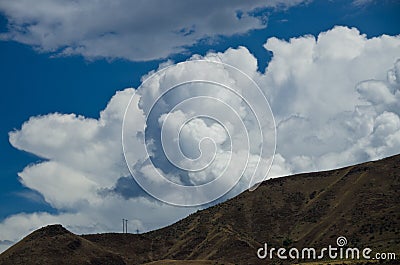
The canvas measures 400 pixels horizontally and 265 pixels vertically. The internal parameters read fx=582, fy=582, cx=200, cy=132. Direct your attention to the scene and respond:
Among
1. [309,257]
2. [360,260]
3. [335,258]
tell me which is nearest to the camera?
[360,260]

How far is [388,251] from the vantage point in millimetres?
163125

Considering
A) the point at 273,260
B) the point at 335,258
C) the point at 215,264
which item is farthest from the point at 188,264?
the point at 335,258

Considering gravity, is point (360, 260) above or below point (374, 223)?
below

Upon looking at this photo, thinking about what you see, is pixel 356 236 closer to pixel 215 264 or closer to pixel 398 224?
pixel 398 224

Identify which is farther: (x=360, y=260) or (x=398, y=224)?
(x=398, y=224)

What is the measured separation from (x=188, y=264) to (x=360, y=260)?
60.6 metres

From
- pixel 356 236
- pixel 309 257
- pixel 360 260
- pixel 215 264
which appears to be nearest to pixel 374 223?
pixel 356 236

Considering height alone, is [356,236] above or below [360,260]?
above

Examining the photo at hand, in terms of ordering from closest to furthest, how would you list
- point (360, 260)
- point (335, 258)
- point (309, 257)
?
point (360, 260) < point (335, 258) < point (309, 257)

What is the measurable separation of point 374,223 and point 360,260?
44326 millimetres

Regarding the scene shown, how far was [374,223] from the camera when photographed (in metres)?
199

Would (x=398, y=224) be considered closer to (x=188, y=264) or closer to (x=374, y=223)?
(x=374, y=223)

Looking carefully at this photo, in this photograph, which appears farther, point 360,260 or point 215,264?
point 215,264

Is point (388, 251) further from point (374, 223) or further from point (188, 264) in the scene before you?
point (188, 264)
